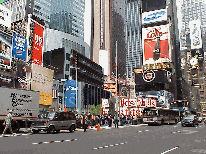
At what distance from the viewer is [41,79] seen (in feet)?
201

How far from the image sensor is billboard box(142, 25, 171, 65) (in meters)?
103

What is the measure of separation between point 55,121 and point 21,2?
115482 millimetres

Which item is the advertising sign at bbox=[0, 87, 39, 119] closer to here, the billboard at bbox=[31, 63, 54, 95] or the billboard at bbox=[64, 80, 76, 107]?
the billboard at bbox=[31, 63, 54, 95]

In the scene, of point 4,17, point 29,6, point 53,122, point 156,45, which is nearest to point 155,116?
point 53,122

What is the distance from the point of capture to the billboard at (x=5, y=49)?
4766cm

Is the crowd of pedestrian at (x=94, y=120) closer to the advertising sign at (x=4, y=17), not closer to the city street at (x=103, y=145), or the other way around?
the city street at (x=103, y=145)

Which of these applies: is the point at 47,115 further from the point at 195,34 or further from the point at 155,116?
the point at 195,34

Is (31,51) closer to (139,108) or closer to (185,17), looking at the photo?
(139,108)

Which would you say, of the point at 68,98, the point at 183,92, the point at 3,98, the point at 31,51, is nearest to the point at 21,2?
the point at 68,98

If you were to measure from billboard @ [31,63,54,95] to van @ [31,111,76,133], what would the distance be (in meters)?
36.1

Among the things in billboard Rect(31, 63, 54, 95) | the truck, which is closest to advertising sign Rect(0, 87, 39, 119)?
the truck

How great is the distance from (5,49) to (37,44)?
11472 millimetres

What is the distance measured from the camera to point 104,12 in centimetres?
18950

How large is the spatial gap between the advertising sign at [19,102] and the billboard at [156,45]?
8466 cm
